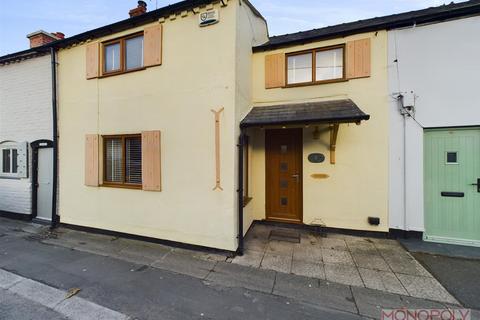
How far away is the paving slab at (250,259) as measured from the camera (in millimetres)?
4215

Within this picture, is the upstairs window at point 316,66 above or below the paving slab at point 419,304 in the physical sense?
above

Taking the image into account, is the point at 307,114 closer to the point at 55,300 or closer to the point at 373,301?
the point at 373,301

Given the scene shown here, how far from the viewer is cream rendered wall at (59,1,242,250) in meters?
4.55

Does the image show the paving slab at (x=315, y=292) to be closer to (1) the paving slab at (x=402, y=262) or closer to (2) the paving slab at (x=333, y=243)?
(1) the paving slab at (x=402, y=262)

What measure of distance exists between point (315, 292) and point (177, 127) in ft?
13.2

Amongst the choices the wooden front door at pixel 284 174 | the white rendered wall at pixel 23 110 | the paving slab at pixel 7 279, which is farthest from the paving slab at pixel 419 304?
A: the white rendered wall at pixel 23 110

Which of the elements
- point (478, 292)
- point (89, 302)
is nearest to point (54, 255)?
point (89, 302)

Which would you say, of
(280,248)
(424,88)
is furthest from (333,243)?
(424,88)

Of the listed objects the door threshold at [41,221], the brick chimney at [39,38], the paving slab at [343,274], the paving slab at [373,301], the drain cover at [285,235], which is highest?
the brick chimney at [39,38]

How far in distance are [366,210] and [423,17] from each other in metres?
4.49

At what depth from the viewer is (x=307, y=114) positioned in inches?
181

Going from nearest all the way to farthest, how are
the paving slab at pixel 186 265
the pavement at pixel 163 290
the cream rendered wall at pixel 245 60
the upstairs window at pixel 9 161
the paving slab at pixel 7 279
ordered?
the pavement at pixel 163 290, the paving slab at pixel 7 279, the paving slab at pixel 186 265, the cream rendered wall at pixel 245 60, the upstairs window at pixel 9 161

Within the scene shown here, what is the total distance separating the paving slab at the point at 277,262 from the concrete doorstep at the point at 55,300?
2.38 m

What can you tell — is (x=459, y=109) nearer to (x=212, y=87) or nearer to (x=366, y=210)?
(x=366, y=210)
